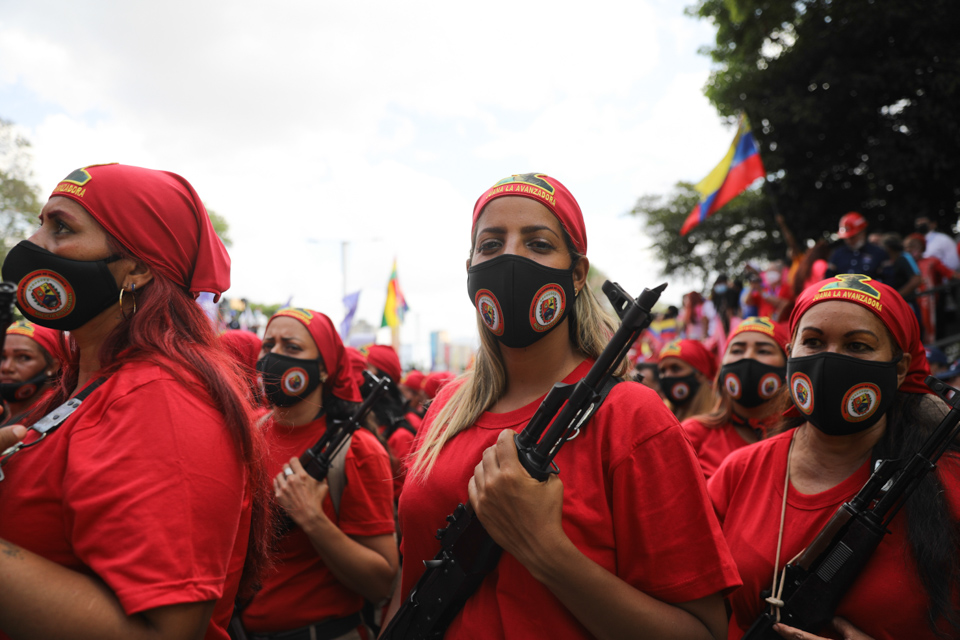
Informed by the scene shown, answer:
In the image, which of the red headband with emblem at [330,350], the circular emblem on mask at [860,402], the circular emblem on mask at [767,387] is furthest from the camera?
the circular emblem on mask at [767,387]

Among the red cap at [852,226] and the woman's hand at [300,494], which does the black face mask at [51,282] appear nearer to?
the woman's hand at [300,494]

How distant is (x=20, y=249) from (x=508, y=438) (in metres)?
1.47

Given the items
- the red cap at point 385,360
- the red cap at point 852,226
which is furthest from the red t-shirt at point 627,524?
the red cap at point 852,226

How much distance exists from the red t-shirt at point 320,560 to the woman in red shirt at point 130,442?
134 centimetres

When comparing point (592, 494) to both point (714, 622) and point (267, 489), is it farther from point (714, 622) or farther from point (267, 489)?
point (267, 489)

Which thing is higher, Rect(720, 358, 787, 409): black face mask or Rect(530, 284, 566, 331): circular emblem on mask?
Rect(530, 284, 566, 331): circular emblem on mask

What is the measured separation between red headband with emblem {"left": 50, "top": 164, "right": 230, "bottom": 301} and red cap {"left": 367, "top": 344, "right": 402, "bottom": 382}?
6254 mm

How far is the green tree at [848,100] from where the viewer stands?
1402 cm

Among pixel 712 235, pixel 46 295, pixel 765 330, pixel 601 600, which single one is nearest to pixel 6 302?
pixel 46 295

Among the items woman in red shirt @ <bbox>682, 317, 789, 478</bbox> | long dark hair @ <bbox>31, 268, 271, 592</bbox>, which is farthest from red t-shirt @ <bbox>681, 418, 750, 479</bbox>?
long dark hair @ <bbox>31, 268, 271, 592</bbox>

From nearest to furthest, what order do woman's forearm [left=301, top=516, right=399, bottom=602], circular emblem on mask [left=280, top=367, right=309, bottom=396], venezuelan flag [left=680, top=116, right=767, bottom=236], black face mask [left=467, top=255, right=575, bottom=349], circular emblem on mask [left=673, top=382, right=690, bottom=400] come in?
black face mask [left=467, top=255, right=575, bottom=349] < woman's forearm [left=301, top=516, right=399, bottom=602] < circular emblem on mask [left=280, top=367, right=309, bottom=396] < circular emblem on mask [left=673, top=382, right=690, bottom=400] < venezuelan flag [left=680, top=116, right=767, bottom=236]

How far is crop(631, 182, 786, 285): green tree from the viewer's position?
20.4 metres

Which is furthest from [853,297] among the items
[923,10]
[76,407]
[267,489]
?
[923,10]

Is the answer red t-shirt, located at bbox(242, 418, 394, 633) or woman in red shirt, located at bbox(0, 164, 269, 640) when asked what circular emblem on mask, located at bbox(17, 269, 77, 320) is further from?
red t-shirt, located at bbox(242, 418, 394, 633)
